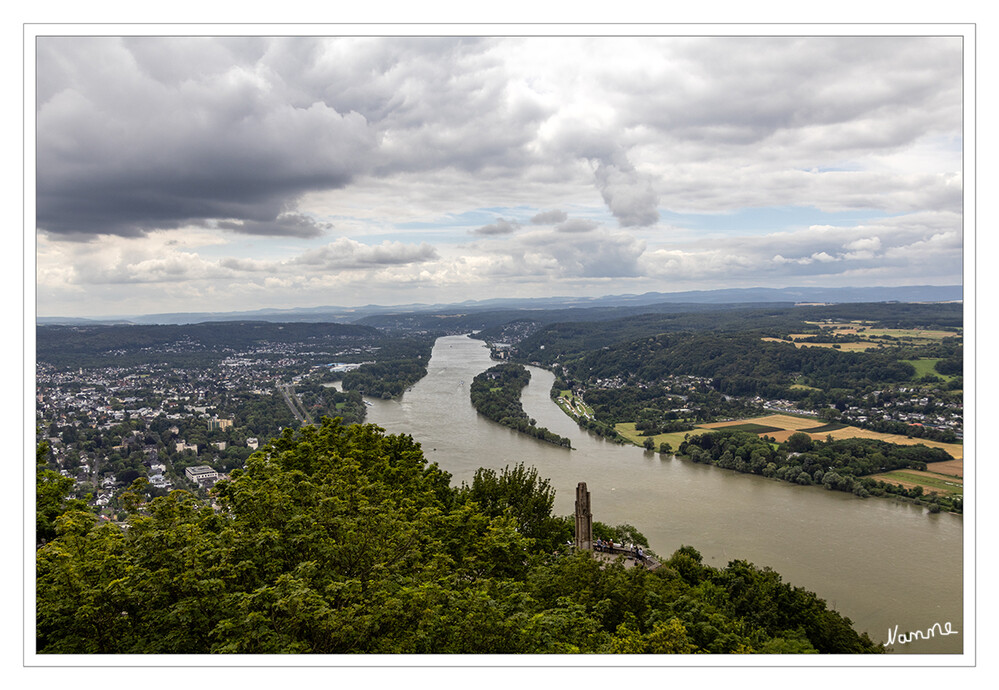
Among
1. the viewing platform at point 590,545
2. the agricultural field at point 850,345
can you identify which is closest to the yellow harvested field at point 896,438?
the agricultural field at point 850,345

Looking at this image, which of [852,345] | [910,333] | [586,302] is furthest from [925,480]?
[586,302]

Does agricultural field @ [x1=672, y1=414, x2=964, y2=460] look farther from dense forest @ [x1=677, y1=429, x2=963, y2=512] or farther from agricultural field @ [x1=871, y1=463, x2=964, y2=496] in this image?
dense forest @ [x1=677, y1=429, x2=963, y2=512]

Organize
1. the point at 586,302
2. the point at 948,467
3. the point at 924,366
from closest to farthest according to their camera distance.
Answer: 1. the point at 948,467
2. the point at 924,366
3. the point at 586,302

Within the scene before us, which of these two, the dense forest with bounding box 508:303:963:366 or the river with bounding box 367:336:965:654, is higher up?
the dense forest with bounding box 508:303:963:366

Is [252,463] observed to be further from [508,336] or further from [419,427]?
[508,336]

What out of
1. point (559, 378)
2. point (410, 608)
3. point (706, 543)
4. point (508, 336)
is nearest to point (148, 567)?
point (410, 608)

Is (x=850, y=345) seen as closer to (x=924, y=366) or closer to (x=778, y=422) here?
(x=924, y=366)
